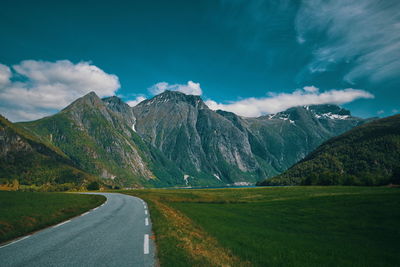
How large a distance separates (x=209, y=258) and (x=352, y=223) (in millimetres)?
18700

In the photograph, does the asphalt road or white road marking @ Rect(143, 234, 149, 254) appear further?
white road marking @ Rect(143, 234, 149, 254)

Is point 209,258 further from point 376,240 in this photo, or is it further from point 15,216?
point 15,216

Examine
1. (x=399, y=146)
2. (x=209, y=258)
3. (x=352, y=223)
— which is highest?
(x=399, y=146)

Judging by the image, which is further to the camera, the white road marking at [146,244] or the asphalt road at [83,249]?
the white road marking at [146,244]

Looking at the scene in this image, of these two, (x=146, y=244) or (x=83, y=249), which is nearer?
(x=83, y=249)

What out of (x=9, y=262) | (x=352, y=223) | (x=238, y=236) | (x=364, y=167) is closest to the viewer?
(x=9, y=262)

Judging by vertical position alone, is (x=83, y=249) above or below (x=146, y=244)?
above

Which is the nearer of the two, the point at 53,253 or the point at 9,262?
the point at 9,262

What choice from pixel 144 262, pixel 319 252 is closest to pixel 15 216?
pixel 144 262

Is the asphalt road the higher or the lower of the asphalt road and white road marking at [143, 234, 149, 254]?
the higher

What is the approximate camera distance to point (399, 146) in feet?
641

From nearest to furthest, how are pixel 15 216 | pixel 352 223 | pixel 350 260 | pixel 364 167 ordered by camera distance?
pixel 350 260
pixel 15 216
pixel 352 223
pixel 364 167

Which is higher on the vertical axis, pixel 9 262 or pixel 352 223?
pixel 9 262

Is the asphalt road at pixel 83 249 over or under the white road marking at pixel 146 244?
over
